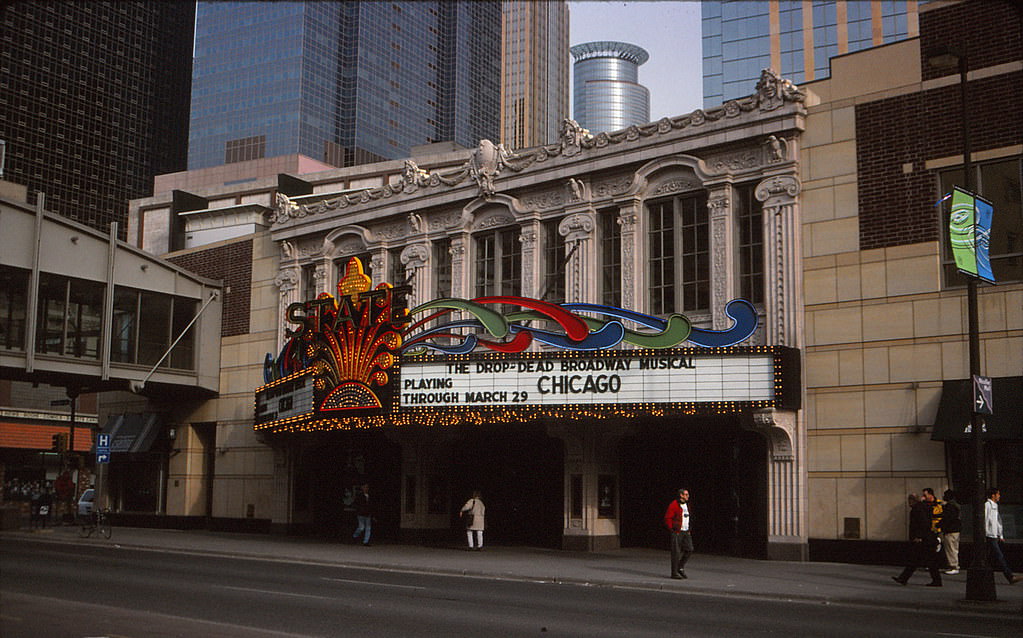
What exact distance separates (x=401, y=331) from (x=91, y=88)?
63.9 feet

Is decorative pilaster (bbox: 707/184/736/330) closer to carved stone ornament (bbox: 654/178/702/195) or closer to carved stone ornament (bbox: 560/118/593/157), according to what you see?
carved stone ornament (bbox: 654/178/702/195)

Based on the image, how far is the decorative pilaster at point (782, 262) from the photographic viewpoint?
1016 inches

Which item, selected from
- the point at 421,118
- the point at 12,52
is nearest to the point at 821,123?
the point at 12,52

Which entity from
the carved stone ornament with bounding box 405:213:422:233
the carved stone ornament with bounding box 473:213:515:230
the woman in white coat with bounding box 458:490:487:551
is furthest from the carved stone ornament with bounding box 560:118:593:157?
the woman in white coat with bounding box 458:490:487:551

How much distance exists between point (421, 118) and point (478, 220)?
158203 mm

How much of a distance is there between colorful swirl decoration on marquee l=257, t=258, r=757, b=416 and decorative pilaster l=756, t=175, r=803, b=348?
116 centimetres

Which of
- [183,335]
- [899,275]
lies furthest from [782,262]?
[183,335]

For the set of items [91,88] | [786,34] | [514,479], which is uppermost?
[786,34]

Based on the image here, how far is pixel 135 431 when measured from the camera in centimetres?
4397

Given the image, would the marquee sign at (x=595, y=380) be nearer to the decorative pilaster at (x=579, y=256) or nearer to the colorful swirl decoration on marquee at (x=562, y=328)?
the colorful swirl decoration on marquee at (x=562, y=328)

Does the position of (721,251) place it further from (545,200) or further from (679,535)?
(679,535)

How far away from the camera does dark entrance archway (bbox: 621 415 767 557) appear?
27266 millimetres

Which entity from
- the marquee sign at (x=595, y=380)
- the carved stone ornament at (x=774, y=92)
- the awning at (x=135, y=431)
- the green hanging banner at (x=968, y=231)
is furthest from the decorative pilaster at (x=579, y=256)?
the awning at (x=135, y=431)

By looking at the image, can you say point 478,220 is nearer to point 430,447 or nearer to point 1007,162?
point 430,447
